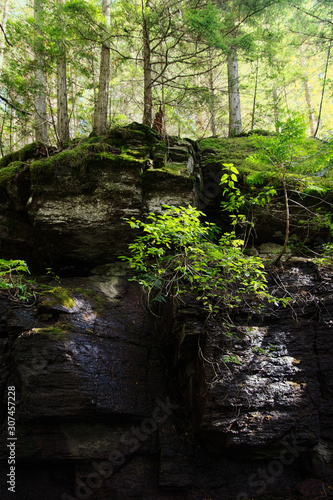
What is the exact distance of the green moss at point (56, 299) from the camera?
15.3 ft

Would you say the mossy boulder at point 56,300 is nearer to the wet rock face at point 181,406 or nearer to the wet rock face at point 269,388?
the wet rock face at point 181,406

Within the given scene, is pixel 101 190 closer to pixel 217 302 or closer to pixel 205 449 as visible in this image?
pixel 217 302

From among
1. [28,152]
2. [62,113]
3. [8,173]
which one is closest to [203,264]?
[8,173]

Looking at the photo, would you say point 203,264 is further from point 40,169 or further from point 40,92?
point 40,92

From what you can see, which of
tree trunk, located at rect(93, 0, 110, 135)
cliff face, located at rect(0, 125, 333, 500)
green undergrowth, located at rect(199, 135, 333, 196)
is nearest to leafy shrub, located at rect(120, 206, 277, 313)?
cliff face, located at rect(0, 125, 333, 500)

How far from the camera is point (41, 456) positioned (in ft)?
13.1

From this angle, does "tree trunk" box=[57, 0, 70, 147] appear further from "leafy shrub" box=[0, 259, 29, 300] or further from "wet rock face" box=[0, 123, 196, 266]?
"leafy shrub" box=[0, 259, 29, 300]

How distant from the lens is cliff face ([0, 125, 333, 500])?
380 centimetres

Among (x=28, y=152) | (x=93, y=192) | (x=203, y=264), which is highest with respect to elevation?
(x=28, y=152)

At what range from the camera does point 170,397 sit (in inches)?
188

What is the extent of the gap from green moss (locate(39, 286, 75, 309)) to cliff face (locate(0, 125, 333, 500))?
0.07ft

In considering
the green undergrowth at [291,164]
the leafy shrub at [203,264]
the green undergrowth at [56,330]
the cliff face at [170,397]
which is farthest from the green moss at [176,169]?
the green undergrowth at [56,330]

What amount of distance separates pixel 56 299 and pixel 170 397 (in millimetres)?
2682

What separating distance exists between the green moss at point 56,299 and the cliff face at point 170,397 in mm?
23
